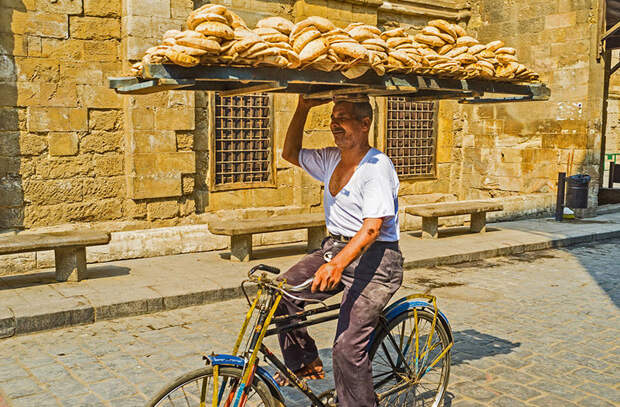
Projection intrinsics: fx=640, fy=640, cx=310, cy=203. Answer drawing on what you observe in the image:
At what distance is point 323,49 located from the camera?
3312 millimetres

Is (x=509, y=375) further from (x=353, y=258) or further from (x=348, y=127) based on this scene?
(x=348, y=127)

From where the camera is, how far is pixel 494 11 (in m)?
14.6

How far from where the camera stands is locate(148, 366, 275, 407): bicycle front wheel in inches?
110

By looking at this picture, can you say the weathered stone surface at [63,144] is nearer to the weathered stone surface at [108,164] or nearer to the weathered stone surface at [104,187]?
the weathered stone surface at [108,164]

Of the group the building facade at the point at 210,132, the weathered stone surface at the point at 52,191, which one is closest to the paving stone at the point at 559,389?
the building facade at the point at 210,132

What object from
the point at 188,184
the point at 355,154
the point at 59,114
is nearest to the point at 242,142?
the point at 188,184

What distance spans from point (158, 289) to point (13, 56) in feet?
12.6

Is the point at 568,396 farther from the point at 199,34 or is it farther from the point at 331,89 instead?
the point at 199,34

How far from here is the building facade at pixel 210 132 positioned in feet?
27.9

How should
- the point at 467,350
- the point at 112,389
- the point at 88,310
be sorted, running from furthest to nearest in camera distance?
the point at 88,310
the point at 467,350
the point at 112,389

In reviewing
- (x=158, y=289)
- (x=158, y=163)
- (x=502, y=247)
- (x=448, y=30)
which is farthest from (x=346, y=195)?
(x=502, y=247)

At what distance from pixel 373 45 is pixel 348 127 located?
47cm

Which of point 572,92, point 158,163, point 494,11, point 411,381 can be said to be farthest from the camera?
point 494,11

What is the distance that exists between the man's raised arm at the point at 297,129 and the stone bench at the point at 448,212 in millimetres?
6819
